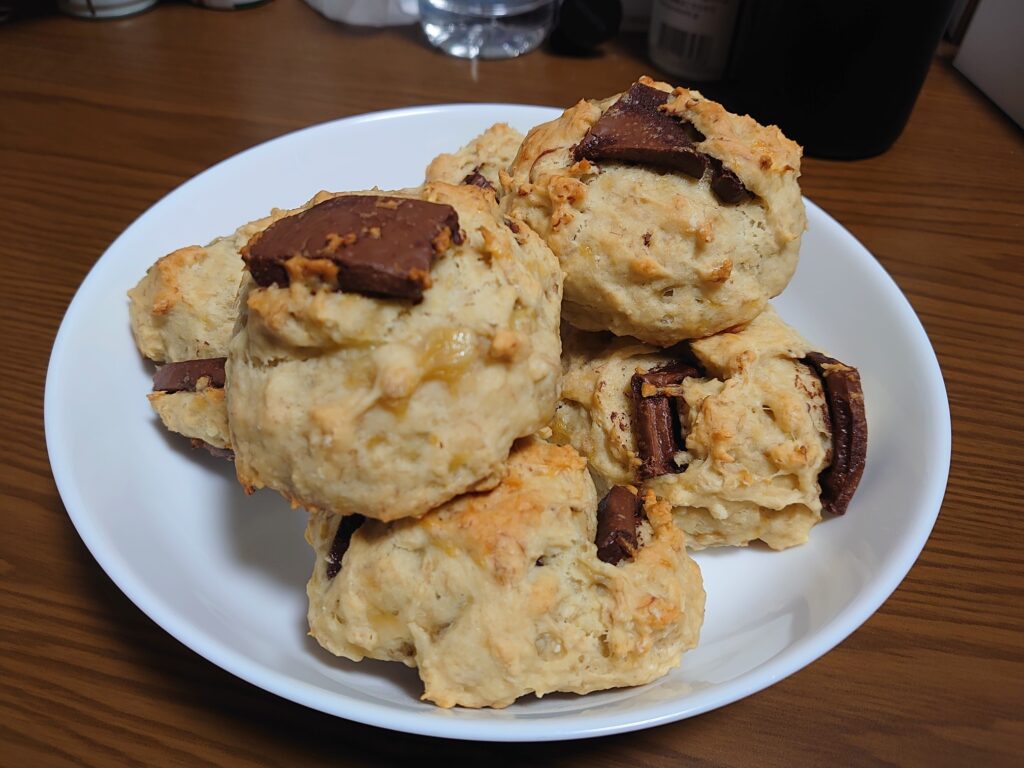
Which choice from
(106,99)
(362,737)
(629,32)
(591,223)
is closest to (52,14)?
(106,99)

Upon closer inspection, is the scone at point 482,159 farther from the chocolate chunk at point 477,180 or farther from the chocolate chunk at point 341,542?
the chocolate chunk at point 341,542

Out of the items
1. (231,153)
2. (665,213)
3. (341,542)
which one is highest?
(665,213)

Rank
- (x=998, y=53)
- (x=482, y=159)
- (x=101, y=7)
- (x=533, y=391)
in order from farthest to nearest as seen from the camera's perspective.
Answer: (x=101, y=7)
(x=998, y=53)
(x=482, y=159)
(x=533, y=391)

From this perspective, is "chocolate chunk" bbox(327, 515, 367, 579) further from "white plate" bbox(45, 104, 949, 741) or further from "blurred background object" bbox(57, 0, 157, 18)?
"blurred background object" bbox(57, 0, 157, 18)

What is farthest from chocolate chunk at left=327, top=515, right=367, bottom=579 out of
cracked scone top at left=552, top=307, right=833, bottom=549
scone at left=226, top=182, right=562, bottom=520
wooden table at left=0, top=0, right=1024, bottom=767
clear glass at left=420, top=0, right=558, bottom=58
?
clear glass at left=420, top=0, right=558, bottom=58

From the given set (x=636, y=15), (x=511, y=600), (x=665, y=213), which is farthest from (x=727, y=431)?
(x=636, y=15)

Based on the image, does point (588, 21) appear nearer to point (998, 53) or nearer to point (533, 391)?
point (998, 53)

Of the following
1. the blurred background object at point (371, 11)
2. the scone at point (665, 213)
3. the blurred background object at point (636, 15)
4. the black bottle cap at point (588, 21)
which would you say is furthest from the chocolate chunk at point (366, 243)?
the blurred background object at point (636, 15)

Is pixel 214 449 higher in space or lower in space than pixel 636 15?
higher
